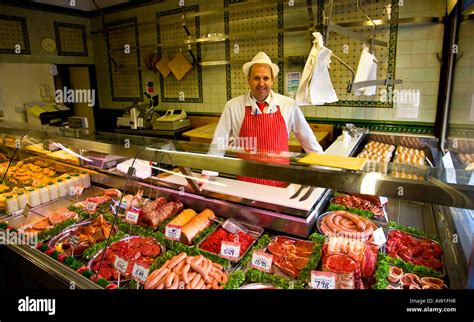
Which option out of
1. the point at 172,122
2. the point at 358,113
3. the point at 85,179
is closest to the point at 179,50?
the point at 172,122

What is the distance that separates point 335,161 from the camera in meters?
1.69

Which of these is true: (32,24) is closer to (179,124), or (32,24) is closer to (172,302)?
(179,124)

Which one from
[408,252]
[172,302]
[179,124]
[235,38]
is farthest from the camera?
[179,124]

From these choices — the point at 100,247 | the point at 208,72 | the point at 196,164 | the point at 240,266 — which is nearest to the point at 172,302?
the point at 240,266

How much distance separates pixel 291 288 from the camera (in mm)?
1788

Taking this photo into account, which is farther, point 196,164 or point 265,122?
point 265,122

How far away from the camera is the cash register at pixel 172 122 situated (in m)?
5.97

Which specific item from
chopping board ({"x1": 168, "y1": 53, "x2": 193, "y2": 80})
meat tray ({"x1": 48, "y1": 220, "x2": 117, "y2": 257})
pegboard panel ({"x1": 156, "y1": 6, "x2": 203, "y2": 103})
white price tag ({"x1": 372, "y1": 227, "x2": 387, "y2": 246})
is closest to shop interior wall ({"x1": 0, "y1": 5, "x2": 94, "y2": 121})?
pegboard panel ({"x1": 156, "y1": 6, "x2": 203, "y2": 103})

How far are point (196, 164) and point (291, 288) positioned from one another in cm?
88

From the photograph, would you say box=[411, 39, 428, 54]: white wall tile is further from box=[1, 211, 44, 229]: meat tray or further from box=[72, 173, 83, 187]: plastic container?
box=[1, 211, 44, 229]: meat tray

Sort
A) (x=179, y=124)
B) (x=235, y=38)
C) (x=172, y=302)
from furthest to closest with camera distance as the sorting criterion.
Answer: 1. (x=179, y=124)
2. (x=235, y=38)
3. (x=172, y=302)

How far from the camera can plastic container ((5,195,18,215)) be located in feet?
9.45

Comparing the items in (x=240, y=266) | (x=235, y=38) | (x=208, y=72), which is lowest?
(x=240, y=266)

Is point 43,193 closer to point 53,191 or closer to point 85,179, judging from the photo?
point 53,191
